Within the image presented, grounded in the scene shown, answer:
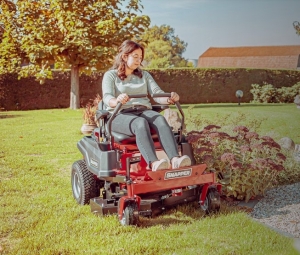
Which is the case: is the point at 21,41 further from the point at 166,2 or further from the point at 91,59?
the point at 166,2

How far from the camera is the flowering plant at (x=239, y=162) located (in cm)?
313

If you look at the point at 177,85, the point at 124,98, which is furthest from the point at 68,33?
the point at 124,98

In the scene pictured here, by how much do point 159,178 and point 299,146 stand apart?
3012 millimetres

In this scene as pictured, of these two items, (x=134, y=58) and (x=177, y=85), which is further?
(x=177, y=85)

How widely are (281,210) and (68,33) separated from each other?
874 centimetres

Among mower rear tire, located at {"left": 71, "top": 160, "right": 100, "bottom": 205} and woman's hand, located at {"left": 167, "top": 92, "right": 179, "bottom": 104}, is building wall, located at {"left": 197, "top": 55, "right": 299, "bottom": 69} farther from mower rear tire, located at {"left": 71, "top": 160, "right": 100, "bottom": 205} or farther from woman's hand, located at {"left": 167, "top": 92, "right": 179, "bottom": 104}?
mower rear tire, located at {"left": 71, "top": 160, "right": 100, "bottom": 205}

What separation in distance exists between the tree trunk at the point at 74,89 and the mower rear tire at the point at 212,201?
29.5 ft

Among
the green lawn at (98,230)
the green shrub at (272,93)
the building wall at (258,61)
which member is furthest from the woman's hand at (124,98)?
the green shrub at (272,93)

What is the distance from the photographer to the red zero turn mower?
259 centimetres

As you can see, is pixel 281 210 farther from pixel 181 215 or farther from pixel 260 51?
pixel 260 51

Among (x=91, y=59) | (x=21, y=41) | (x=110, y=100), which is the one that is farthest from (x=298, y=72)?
(x=110, y=100)

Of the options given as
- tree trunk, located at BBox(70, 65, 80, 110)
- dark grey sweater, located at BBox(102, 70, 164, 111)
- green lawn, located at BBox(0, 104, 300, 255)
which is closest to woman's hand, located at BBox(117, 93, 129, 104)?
dark grey sweater, located at BBox(102, 70, 164, 111)

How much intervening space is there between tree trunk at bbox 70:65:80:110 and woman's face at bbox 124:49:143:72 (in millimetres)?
8532

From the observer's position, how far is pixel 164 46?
60.3ft
